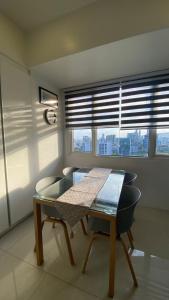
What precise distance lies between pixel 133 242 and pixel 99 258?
49 centimetres

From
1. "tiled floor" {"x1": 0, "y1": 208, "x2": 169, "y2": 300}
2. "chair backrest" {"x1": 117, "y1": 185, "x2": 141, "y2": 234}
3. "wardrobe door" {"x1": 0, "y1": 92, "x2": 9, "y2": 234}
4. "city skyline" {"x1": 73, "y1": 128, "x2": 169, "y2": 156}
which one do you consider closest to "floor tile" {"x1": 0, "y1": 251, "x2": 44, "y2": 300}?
"tiled floor" {"x1": 0, "y1": 208, "x2": 169, "y2": 300}

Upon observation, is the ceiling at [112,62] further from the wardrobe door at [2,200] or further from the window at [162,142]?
the wardrobe door at [2,200]

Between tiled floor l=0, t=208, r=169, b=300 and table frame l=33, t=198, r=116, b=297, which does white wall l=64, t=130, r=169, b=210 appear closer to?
tiled floor l=0, t=208, r=169, b=300

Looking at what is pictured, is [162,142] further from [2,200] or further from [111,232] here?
[2,200]

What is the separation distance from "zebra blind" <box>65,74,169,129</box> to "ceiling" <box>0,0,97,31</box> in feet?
3.96

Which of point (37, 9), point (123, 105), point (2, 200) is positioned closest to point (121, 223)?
point (2, 200)

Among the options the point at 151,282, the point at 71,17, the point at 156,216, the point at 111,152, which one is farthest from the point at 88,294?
the point at 71,17

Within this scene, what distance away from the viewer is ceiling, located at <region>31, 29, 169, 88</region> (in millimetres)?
1642

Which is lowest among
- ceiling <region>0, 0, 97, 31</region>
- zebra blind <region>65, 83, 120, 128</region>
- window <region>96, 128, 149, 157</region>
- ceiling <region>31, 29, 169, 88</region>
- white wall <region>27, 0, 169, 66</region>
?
window <region>96, 128, 149, 157</region>

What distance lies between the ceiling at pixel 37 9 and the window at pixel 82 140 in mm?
1781

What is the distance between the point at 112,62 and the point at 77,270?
8.14 ft

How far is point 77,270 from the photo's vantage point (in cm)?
142

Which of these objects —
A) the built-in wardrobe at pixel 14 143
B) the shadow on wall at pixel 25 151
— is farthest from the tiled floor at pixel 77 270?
the shadow on wall at pixel 25 151

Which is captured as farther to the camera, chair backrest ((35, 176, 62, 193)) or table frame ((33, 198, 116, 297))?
chair backrest ((35, 176, 62, 193))
